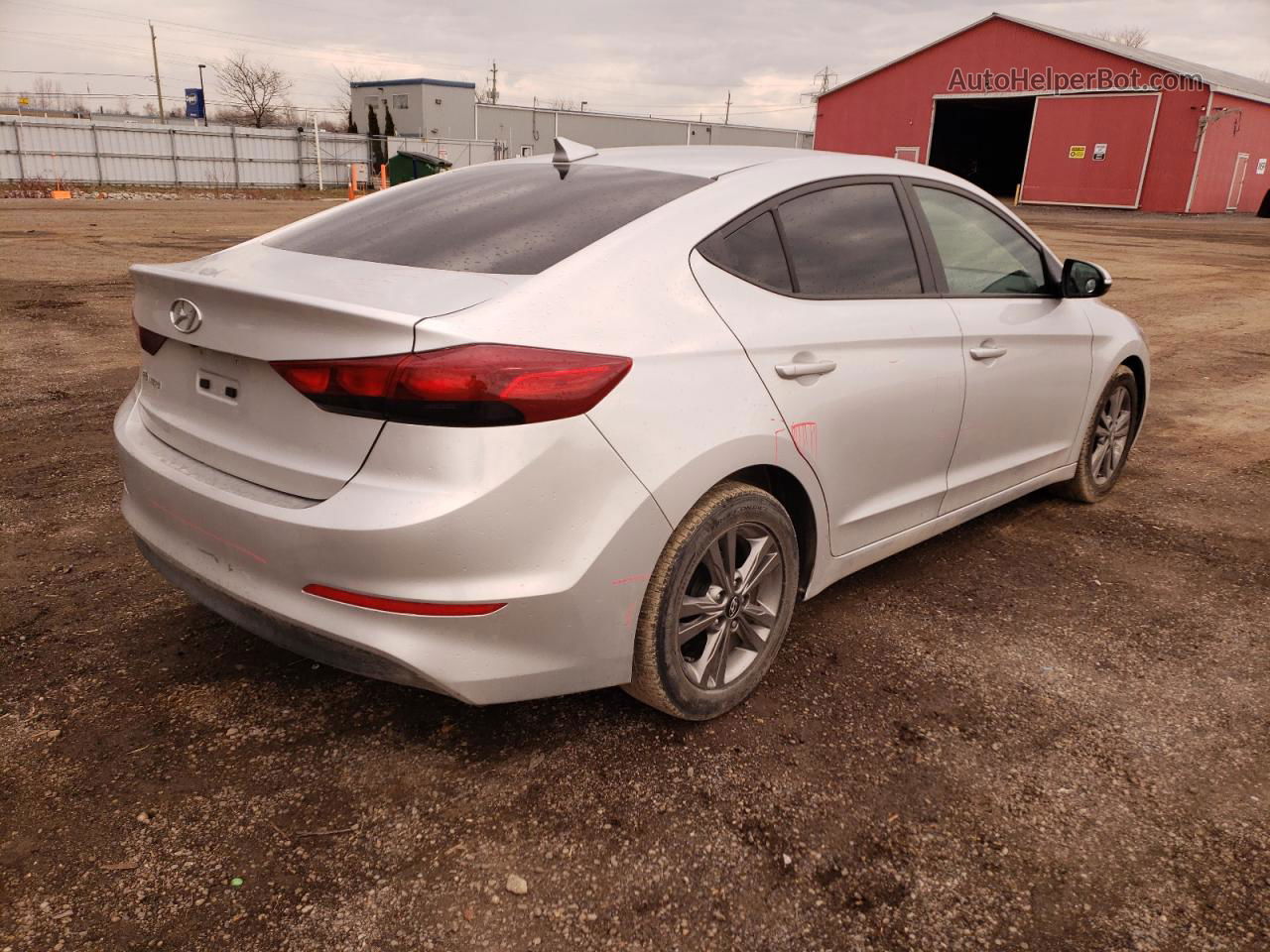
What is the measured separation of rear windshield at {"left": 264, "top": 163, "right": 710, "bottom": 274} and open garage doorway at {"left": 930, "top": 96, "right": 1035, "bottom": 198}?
124 ft

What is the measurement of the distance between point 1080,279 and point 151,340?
3.59m

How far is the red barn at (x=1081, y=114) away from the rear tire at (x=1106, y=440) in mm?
31750

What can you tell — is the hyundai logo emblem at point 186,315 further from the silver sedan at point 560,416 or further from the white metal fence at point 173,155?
the white metal fence at point 173,155

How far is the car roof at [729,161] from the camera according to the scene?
3010mm

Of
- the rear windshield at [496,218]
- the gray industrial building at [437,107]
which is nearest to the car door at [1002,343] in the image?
the rear windshield at [496,218]

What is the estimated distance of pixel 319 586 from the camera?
2.22 metres

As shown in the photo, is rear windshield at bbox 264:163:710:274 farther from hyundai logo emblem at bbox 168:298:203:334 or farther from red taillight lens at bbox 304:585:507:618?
red taillight lens at bbox 304:585:507:618

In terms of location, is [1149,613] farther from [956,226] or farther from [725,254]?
[725,254]

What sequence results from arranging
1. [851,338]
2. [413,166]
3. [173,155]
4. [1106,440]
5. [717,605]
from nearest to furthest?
[717,605]
[851,338]
[1106,440]
[413,166]
[173,155]

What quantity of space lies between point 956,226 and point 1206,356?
6748 millimetres

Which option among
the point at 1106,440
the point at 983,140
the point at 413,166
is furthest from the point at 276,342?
the point at 983,140

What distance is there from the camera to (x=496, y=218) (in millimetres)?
2793

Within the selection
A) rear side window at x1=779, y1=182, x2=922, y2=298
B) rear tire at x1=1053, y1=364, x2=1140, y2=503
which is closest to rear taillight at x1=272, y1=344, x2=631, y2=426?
rear side window at x1=779, y1=182, x2=922, y2=298

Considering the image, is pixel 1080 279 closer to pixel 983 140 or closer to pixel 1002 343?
pixel 1002 343
